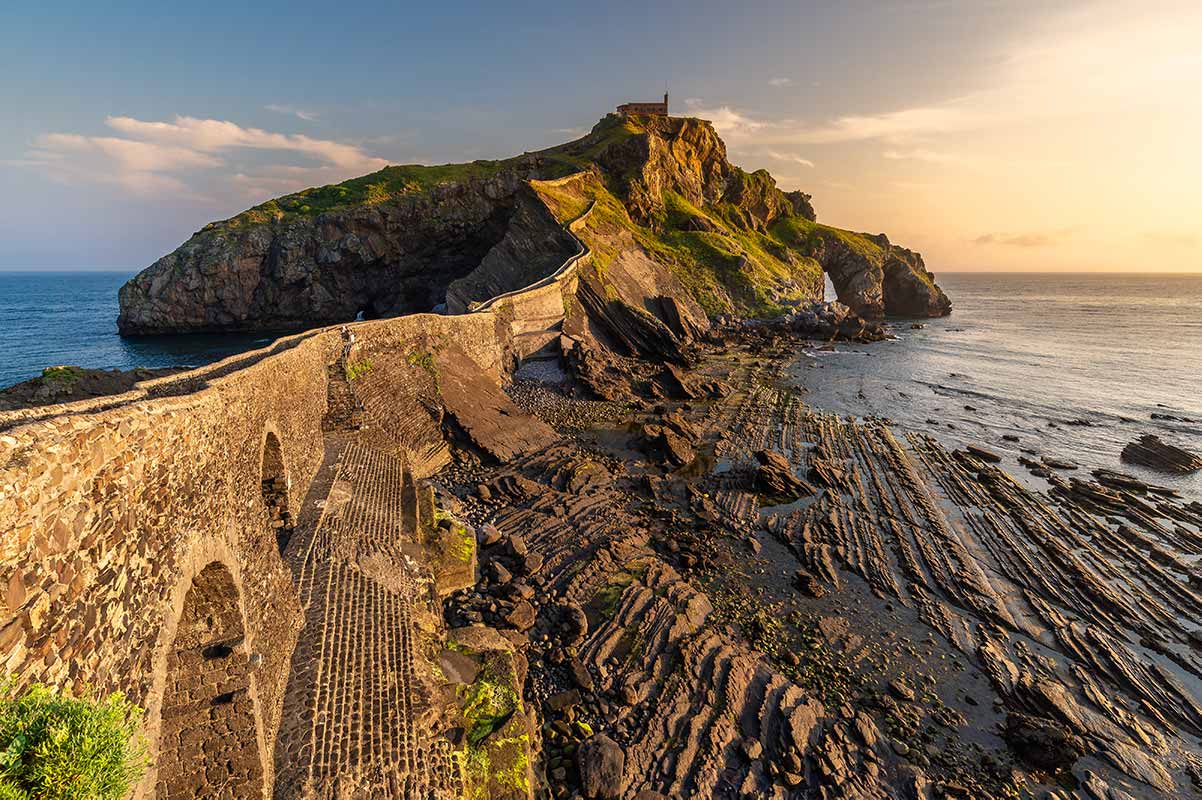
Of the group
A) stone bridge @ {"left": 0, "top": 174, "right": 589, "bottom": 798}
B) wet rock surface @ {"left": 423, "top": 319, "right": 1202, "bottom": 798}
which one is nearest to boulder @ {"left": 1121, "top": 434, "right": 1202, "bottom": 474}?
wet rock surface @ {"left": 423, "top": 319, "right": 1202, "bottom": 798}

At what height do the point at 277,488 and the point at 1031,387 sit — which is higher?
the point at 277,488

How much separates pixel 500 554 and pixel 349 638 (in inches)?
327

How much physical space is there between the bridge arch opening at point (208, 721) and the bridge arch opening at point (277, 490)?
5804mm

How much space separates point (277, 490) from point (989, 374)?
2871 inches

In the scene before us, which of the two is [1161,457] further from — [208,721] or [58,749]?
[58,749]

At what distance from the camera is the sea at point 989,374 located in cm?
3958

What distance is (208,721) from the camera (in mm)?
8625

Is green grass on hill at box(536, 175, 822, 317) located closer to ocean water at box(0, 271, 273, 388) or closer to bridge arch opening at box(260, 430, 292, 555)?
ocean water at box(0, 271, 273, 388)

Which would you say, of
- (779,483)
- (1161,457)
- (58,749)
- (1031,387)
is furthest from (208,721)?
(1031,387)

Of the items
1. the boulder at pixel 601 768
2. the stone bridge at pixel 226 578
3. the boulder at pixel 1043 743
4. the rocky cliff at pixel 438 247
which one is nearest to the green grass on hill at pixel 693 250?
the rocky cliff at pixel 438 247

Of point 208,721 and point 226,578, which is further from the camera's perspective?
point 226,578

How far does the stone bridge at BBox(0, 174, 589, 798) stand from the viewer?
526 cm

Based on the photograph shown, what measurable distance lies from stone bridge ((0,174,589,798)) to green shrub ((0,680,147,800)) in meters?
0.57

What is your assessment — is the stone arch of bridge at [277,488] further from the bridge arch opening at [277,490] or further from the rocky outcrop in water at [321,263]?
the rocky outcrop in water at [321,263]
